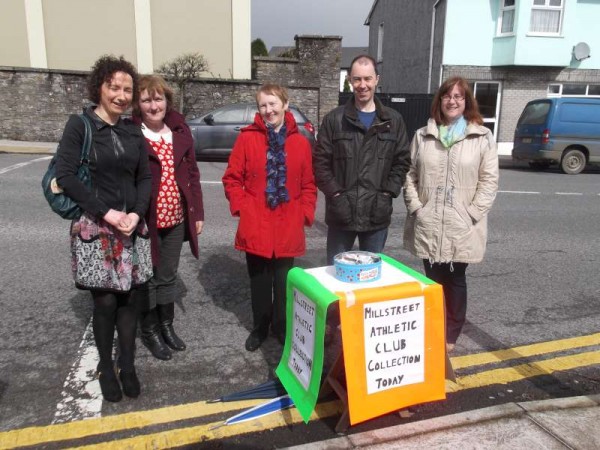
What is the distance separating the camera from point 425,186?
11.0ft

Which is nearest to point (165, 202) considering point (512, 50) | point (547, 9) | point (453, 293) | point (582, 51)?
point (453, 293)

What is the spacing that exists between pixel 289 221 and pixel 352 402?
4.32ft

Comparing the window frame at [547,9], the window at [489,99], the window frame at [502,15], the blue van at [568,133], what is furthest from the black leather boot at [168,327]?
the window frame at [547,9]

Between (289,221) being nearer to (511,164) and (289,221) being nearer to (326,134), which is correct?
(326,134)

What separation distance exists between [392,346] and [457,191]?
120 centimetres

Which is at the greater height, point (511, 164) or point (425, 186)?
point (425, 186)

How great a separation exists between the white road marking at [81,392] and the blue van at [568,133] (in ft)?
43.9

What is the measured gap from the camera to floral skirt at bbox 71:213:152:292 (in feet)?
8.85

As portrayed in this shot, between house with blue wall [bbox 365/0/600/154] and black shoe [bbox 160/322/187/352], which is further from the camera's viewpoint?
house with blue wall [bbox 365/0/600/154]

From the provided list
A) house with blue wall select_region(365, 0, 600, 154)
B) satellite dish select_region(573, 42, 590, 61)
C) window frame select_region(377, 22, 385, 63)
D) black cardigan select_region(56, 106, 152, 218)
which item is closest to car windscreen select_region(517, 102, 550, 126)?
house with blue wall select_region(365, 0, 600, 154)

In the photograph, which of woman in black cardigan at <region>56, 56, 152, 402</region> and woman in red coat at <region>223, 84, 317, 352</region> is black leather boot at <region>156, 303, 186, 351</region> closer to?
woman in black cardigan at <region>56, 56, 152, 402</region>

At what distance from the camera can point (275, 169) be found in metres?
3.30

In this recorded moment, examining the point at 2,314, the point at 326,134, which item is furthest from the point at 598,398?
the point at 2,314

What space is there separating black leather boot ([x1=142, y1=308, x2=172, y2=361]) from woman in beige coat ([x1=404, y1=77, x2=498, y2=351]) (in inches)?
74.6
